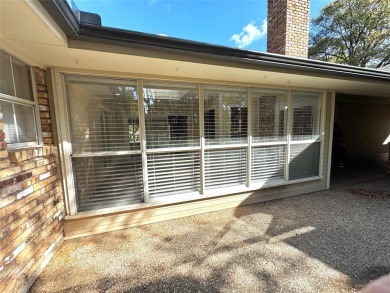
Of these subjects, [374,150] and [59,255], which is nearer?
[59,255]

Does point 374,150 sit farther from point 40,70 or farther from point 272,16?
point 40,70

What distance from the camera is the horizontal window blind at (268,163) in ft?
12.2

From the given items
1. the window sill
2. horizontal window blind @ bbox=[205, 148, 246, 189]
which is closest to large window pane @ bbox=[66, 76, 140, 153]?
the window sill

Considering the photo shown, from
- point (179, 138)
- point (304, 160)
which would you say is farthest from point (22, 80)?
point (304, 160)

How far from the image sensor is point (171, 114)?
3.03 metres

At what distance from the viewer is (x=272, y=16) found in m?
4.60

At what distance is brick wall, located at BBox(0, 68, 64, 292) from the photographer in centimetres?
153

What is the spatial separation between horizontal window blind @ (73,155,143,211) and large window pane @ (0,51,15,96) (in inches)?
42.4

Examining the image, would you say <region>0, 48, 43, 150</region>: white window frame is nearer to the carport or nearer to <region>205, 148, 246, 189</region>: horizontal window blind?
<region>205, 148, 246, 189</region>: horizontal window blind

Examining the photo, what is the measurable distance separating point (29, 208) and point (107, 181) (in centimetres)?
98

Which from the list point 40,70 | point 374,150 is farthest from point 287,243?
point 374,150

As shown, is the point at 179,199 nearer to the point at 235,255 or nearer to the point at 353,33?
the point at 235,255

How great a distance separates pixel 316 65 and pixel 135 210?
366 cm

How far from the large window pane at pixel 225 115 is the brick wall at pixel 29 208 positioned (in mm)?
2325
